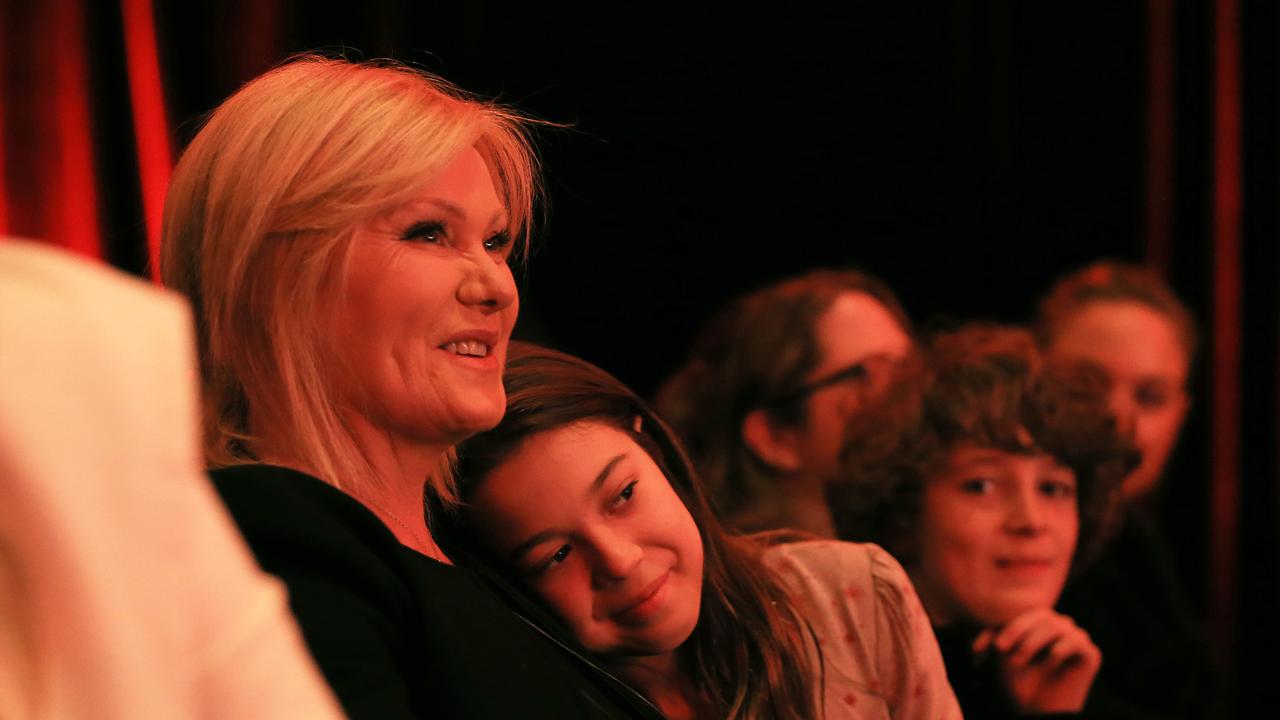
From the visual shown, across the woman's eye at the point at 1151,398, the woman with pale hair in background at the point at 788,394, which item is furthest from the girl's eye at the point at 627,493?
the woman's eye at the point at 1151,398

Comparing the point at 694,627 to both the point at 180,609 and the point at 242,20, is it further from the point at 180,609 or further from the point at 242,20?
the point at 242,20

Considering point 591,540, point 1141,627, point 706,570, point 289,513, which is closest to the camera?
point 289,513

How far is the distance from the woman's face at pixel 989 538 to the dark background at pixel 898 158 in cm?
72

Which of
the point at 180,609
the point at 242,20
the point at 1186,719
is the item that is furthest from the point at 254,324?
the point at 1186,719

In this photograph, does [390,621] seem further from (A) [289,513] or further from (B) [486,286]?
(B) [486,286]

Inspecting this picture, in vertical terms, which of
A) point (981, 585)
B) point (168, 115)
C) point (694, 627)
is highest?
point (168, 115)

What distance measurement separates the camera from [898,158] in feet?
10.5

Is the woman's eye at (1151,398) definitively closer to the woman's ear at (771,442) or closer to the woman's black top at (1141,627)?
the woman's black top at (1141,627)

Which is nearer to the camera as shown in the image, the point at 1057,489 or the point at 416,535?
the point at 416,535

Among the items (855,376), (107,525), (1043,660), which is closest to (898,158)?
(855,376)

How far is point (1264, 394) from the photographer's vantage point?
11.6ft

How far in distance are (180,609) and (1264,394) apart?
139 inches

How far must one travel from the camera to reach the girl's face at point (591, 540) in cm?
131

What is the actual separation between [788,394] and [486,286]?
115cm
